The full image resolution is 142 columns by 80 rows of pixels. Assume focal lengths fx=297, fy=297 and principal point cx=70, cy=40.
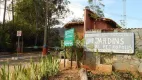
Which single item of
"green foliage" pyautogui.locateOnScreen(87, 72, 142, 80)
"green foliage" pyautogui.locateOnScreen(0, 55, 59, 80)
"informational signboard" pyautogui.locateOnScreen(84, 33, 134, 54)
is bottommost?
"green foliage" pyautogui.locateOnScreen(87, 72, 142, 80)

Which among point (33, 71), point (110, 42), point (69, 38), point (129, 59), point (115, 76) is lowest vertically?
point (115, 76)

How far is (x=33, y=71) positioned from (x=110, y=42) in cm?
398

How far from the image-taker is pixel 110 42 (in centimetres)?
1291

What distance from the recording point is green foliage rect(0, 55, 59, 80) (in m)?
9.06

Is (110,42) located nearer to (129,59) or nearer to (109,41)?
(109,41)

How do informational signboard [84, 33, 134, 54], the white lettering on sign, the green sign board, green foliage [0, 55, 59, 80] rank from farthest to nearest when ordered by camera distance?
the green sign board, the white lettering on sign, informational signboard [84, 33, 134, 54], green foliage [0, 55, 59, 80]

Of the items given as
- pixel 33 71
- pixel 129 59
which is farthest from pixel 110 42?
pixel 33 71

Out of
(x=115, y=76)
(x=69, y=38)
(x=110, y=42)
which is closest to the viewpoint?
(x=115, y=76)

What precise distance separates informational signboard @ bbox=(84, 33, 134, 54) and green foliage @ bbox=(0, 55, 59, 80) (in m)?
2.00

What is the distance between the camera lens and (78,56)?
1412 centimetres

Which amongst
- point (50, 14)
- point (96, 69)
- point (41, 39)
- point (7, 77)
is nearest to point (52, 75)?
point (96, 69)

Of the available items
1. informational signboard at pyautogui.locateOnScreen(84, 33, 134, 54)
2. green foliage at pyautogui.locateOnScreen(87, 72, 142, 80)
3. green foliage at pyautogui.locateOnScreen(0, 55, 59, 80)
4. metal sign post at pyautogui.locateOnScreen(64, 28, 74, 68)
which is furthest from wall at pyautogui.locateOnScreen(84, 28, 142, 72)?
green foliage at pyautogui.locateOnScreen(0, 55, 59, 80)

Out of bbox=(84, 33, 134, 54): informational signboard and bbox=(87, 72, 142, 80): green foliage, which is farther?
bbox=(84, 33, 134, 54): informational signboard

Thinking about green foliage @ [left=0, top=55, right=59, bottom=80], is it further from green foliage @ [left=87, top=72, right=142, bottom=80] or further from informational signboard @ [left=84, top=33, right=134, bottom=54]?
informational signboard @ [left=84, top=33, right=134, bottom=54]
